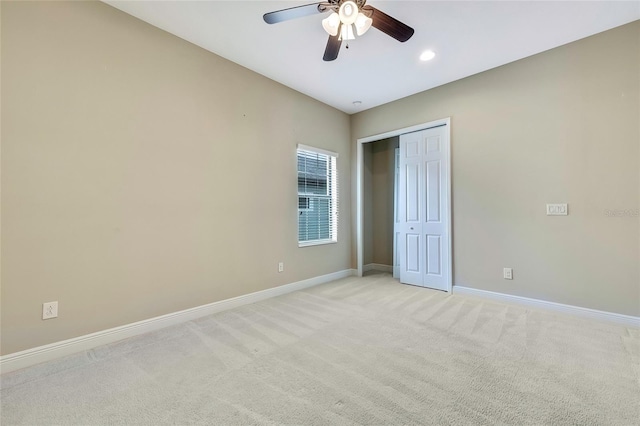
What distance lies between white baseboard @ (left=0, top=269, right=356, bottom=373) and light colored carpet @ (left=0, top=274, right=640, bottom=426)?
0.09m

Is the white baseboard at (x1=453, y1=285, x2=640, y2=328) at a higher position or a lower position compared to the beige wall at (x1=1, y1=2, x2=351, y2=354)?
lower

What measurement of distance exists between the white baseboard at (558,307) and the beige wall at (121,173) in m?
2.66

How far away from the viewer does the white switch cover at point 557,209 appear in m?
2.95

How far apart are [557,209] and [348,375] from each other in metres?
2.90

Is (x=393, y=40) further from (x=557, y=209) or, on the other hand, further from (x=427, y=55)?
(x=557, y=209)

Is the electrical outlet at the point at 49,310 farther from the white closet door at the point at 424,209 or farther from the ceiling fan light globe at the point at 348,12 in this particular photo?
the white closet door at the point at 424,209

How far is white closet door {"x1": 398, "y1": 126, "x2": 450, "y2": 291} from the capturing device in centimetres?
387

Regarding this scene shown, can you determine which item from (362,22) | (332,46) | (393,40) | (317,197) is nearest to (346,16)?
(362,22)

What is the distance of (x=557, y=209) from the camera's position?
9.82ft

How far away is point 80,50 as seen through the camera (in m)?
2.22

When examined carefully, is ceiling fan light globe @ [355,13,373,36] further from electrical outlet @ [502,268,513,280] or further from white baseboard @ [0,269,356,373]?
electrical outlet @ [502,268,513,280]

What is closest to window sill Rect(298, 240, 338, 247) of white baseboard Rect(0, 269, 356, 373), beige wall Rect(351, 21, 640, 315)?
white baseboard Rect(0, 269, 356, 373)

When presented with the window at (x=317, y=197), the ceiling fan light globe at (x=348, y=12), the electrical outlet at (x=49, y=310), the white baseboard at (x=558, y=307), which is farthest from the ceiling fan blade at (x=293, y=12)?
the white baseboard at (x=558, y=307)

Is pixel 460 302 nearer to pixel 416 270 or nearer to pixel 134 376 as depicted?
pixel 416 270
